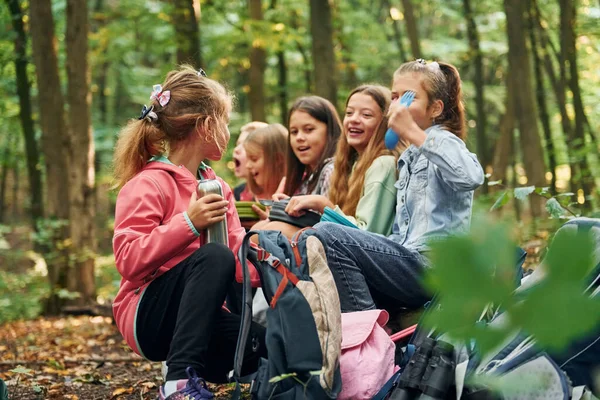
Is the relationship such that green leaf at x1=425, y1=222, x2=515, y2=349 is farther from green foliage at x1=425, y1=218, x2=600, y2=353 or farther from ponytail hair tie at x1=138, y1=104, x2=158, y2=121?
ponytail hair tie at x1=138, y1=104, x2=158, y2=121

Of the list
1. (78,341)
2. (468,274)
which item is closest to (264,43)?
(78,341)

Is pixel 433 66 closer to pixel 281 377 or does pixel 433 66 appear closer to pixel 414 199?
pixel 414 199

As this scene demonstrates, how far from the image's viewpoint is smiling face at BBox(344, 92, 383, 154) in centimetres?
395

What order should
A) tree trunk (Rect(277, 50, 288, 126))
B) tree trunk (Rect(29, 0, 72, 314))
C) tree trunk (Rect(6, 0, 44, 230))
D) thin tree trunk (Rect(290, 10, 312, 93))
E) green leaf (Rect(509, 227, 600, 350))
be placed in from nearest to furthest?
green leaf (Rect(509, 227, 600, 350)), tree trunk (Rect(29, 0, 72, 314)), tree trunk (Rect(6, 0, 44, 230)), tree trunk (Rect(277, 50, 288, 126)), thin tree trunk (Rect(290, 10, 312, 93))

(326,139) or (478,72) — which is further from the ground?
(478,72)

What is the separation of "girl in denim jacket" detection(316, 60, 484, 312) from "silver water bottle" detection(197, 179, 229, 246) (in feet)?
1.27

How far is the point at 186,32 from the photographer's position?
945cm

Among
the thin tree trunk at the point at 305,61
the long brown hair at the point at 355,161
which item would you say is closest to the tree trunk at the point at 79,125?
the long brown hair at the point at 355,161

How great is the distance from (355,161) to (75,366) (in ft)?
7.23

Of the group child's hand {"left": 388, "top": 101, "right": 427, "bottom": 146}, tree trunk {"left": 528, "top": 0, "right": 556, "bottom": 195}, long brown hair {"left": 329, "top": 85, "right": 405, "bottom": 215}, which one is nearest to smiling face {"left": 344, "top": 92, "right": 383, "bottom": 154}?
long brown hair {"left": 329, "top": 85, "right": 405, "bottom": 215}

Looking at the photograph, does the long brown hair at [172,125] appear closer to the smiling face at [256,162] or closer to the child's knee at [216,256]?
the child's knee at [216,256]

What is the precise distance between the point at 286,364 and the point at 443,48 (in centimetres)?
1347

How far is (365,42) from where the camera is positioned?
15414mm

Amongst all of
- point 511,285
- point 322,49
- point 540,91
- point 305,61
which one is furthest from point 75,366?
point 305,61
